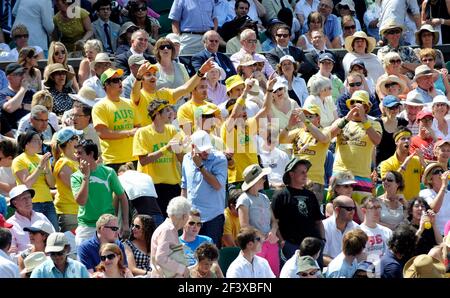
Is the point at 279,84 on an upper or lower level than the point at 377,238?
upper

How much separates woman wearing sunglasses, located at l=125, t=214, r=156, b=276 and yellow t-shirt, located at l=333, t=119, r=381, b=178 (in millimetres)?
3117

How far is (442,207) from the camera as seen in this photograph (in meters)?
18.4

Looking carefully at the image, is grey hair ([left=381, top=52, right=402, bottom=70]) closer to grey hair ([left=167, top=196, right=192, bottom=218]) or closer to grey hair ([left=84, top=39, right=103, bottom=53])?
grey hair ([left=84, top=39, right=103, bottom=53])

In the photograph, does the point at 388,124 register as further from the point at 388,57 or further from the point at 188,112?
the point at 188,112

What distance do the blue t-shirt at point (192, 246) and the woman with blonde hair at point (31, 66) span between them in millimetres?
4337

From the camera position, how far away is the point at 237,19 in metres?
22.5

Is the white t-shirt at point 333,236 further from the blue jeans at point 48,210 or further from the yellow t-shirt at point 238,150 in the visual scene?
the blue jeans at point 48,210

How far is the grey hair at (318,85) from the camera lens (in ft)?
66.9

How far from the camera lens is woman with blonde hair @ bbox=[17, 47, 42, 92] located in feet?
65.9

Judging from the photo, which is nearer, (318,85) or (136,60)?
(136,60)

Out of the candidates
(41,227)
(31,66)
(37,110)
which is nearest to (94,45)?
(31,66)

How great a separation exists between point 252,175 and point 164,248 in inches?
68.1
